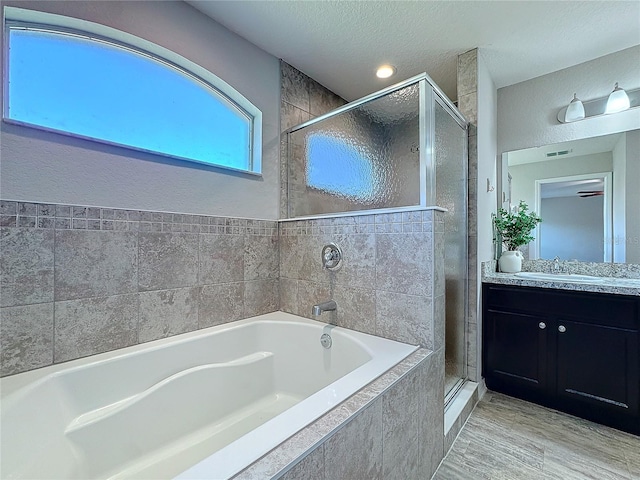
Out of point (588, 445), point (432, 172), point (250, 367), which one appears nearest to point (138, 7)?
point (432, 172)

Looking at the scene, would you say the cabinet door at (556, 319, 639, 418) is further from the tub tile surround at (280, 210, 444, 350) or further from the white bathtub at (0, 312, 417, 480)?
the white bathtub at (0, 312, 417, 480)

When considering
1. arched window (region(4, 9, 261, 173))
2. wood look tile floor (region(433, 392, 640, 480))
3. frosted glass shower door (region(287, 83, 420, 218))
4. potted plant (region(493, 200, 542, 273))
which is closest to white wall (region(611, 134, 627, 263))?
potted plant (region(493, 200, 542, 273))

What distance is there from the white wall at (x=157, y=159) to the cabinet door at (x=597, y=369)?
2110 millimetres

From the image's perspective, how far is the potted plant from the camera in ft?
7.61

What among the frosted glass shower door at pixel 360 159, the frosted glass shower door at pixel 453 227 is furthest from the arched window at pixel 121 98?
the frosted glass shower door at pixel 453 227

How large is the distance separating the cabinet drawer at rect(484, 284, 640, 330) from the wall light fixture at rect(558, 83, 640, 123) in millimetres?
1356

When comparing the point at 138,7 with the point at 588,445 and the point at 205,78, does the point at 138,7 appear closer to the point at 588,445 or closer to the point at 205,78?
the point at 205,78

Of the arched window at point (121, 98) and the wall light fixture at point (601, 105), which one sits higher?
the wall light fixture at point (601, 105)

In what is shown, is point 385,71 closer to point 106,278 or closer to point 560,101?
point 560,101

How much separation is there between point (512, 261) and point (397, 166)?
141 cm

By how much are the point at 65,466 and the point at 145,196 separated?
1.12m

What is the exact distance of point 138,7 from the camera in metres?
1.47

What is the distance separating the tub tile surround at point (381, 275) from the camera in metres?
1.42

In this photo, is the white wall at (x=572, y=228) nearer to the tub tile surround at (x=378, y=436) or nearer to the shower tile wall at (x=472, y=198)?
the shower tile wall at (x=472, y=198)
